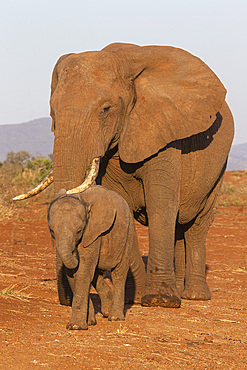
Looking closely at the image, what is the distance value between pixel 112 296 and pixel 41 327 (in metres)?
0.87

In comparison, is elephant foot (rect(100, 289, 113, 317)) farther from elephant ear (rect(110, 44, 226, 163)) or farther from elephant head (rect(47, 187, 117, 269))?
elephant ear (rect(110, 44, 226, 163))

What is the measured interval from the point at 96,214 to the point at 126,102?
1.89 metres

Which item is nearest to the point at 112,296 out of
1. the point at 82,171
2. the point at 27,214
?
the point at 82,171

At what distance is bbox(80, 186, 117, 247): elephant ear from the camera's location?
5.03 meters

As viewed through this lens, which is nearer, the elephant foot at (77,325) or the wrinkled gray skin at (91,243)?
the wrinkled gray skin at (91,243)

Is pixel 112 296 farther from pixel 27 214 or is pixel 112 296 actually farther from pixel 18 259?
pixel 27 214

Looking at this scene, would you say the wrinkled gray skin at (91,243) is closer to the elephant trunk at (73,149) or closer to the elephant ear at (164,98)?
the elephant trunk at (73,149)

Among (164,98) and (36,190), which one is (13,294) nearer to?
(36,190)

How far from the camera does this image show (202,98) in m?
7.14

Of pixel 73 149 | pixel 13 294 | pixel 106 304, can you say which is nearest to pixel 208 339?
pixel 106 304

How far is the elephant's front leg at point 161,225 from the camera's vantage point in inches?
260

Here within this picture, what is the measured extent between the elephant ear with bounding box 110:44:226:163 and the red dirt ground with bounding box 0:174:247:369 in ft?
5.86

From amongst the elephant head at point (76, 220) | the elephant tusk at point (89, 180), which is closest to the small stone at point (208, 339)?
the elephant head at point (76, 220)

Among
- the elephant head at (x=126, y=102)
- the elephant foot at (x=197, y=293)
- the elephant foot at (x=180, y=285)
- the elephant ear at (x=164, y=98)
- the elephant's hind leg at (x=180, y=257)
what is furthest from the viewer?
the elephant's hind leg at (x=180, y=257)
